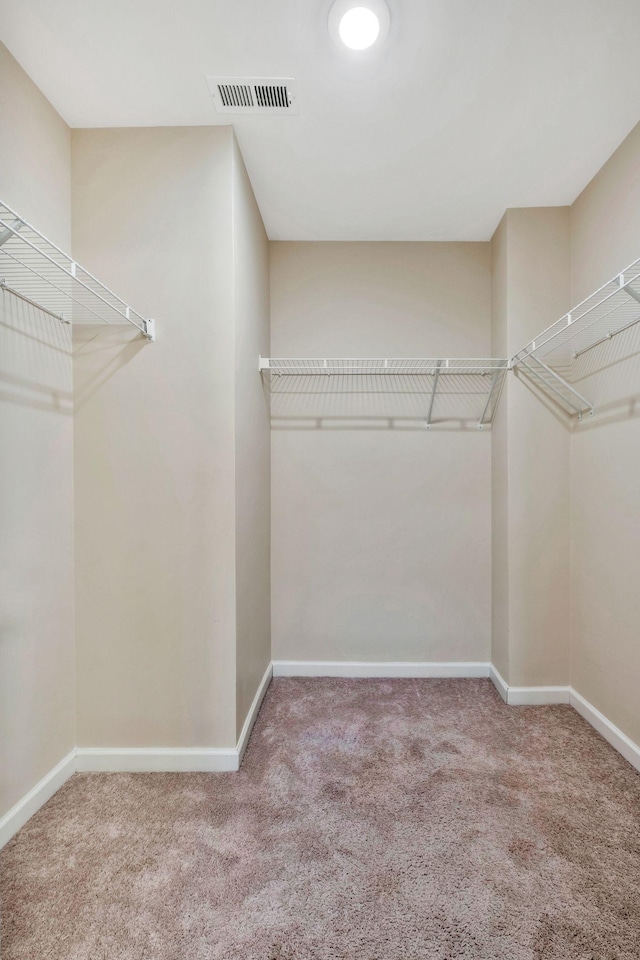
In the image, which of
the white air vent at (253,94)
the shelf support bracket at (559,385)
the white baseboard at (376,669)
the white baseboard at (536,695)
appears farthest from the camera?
the white baseboard at (376,669)

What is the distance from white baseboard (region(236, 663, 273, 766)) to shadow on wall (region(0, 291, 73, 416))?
5.03ft

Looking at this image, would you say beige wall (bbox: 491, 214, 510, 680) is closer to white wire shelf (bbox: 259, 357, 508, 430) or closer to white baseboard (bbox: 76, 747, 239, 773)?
white wire shelf (bbox: 259, 357, 508, 430)

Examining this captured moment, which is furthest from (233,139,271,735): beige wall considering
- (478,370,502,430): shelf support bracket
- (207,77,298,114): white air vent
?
(478,370,502,430): shelf support bracket

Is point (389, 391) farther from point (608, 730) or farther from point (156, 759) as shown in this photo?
point (156, 759)

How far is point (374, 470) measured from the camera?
103 inches

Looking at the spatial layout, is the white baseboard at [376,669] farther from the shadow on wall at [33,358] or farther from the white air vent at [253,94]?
the white air vent at [253,94]

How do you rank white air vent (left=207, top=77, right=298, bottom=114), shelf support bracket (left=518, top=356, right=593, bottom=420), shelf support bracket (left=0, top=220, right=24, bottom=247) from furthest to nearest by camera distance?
1. shelf support bracket (left=518, top=356, right=593, bottom=420)
2. white air vent (left=207, top=77, right=298, bottom=114)
3. shelf support bracket (left=0, top=220, right=24, bottom=247)

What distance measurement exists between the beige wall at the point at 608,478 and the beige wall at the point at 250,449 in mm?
1651

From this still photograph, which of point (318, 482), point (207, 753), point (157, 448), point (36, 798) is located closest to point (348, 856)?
point (207, 753)

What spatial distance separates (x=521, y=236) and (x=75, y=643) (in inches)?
115

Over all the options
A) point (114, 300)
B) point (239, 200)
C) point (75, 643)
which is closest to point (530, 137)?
point (239, 200)

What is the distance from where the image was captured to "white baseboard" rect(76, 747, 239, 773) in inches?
68.7

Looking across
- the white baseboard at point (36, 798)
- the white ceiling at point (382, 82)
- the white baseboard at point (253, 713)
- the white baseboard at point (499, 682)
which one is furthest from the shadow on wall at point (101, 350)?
the white baseboard at point (499, 682)

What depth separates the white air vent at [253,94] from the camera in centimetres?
153
